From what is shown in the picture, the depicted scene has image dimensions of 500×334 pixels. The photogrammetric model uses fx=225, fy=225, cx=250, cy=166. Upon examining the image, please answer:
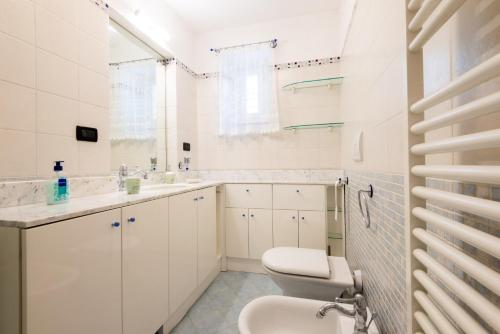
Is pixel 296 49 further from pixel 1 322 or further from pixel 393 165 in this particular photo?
pixel 1 322

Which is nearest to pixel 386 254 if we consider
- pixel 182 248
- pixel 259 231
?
pixel 182 248

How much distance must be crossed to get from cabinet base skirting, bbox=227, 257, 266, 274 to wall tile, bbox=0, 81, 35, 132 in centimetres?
188

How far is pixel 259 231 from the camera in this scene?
7.17 ft

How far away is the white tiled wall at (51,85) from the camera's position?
0.98 meters

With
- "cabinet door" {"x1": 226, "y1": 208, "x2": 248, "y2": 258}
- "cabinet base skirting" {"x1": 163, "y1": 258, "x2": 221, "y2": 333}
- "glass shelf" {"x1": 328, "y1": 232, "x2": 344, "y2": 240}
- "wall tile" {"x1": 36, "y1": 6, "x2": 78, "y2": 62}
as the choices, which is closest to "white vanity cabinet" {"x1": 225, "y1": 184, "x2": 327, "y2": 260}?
"cabinet door" {"x1": 226, "y1": 208, "x2": 248, "y2": 258}

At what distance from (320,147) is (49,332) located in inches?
88.8

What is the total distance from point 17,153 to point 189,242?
3.45ft

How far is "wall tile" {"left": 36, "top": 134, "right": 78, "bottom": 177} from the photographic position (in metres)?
1.09

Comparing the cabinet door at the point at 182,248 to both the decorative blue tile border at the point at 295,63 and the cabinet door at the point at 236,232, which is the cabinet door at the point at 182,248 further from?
the decorative blue tile border at the point at 295,63

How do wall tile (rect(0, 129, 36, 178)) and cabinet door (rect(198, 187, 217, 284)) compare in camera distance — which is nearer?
wall tile (rect(0, 129, 36, 178))

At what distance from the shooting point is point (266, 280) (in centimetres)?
208

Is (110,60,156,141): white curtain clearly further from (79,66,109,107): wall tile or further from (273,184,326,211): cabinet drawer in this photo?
(273,184,326,211): cabinet drawer

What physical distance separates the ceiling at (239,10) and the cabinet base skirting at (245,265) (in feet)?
8.27

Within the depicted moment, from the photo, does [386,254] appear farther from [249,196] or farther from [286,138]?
Result: [286,138]
